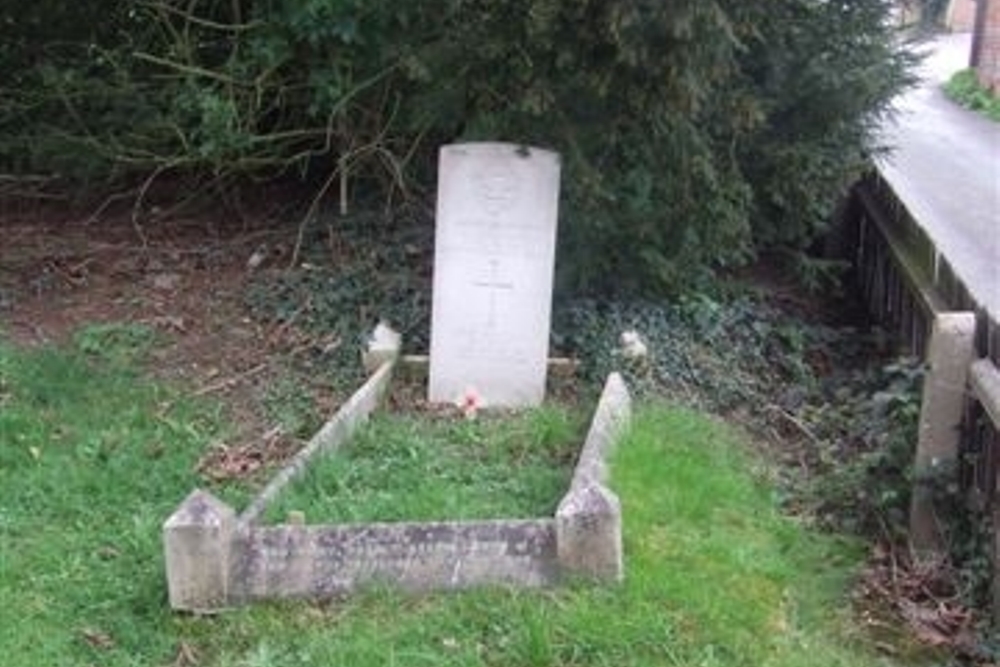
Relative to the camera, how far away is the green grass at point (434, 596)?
13.9 ft

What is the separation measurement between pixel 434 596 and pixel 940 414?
226 cm

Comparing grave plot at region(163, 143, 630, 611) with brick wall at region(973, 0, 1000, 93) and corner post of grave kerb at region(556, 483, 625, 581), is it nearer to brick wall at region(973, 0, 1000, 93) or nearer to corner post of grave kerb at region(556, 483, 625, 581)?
corner post of grave kerb at region(556, 483, 625, 581)

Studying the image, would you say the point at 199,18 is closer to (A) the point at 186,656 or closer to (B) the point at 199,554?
(B) the point at 199,554

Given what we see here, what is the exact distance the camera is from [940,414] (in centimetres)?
549

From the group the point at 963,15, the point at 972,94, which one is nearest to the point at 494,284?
the point at 972,94

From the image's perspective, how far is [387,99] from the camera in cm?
833

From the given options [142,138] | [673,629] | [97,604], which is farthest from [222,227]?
[673,629]

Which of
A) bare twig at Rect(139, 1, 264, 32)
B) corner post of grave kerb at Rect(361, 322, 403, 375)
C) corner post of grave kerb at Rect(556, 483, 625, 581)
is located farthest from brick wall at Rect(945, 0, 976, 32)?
corner post of grave kerb at Rect(556, 483, 625, 581)

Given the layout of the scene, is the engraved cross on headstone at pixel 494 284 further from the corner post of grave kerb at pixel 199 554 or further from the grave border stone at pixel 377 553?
the corner post of grave kerb at pixel 199 554

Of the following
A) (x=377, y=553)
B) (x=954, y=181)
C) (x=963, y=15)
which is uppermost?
(x=963, y=15)

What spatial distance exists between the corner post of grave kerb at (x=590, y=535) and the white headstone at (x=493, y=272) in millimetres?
2252

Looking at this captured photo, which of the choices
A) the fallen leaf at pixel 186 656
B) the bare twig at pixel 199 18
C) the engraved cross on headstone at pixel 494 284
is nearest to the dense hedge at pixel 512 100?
the bare twig at pixel 199 18

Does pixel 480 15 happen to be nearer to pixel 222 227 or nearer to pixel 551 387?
pixel 551 387

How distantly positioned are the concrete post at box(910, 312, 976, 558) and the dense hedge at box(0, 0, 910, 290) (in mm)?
1940
